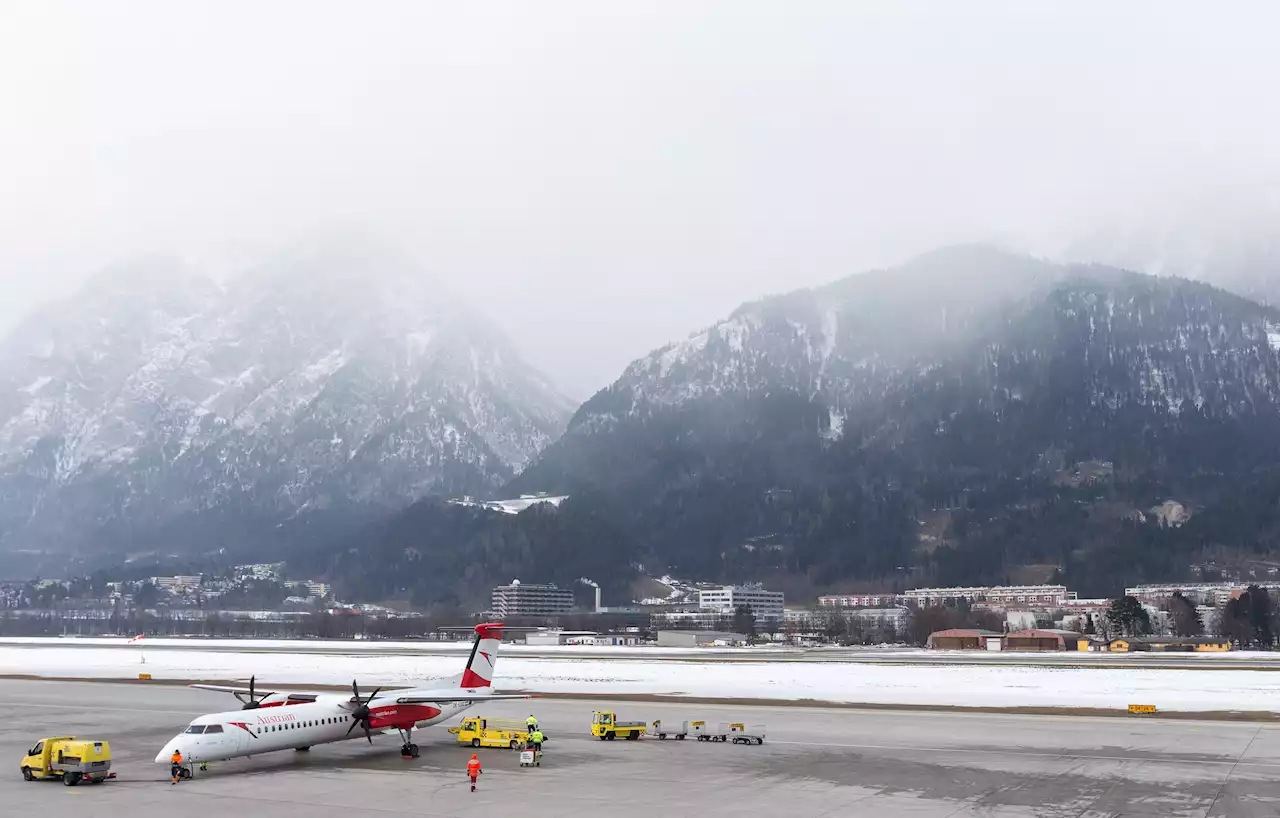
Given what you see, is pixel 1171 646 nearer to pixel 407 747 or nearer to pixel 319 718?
pixel 407 747

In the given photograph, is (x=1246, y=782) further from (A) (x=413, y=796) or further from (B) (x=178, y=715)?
(B) (x=178, y=715)

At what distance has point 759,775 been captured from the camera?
4047 centimetres

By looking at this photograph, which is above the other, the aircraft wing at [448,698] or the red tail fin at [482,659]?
the red tail fin at [482,659]

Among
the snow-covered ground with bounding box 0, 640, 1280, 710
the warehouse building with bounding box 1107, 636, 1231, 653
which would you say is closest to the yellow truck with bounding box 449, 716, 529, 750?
the snow-covered ground with bounding box 0, 640, 1280, 710

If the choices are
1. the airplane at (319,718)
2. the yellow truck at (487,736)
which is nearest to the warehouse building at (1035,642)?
the yellow truck at (487,736)

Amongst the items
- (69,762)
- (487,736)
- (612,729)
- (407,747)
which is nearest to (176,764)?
(69,762)

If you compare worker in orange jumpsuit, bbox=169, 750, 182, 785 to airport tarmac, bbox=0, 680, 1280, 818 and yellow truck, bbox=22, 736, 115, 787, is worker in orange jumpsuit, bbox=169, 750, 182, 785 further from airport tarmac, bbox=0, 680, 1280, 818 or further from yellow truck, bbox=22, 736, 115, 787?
yellow truck, bbox=22, 736, 115, 787

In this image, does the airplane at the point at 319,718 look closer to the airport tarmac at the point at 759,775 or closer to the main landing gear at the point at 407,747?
the main landing gear at the point at 407,747

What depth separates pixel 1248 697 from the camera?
77812mm

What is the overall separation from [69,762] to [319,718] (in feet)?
31.5

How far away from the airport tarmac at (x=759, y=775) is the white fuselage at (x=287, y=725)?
3.52 ft

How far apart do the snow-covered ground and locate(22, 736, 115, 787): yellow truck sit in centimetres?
4782

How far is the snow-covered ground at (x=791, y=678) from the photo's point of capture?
78250mm

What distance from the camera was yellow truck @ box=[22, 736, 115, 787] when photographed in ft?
124
